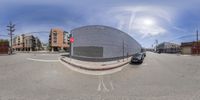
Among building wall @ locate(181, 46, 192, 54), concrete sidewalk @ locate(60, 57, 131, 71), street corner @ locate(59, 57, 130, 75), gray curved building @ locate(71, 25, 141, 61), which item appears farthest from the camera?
building wall @ locate(181, 46, 192, 54)

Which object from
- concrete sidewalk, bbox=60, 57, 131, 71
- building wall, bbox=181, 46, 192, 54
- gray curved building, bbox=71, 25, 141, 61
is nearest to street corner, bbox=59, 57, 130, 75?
concrete sidewalk, bbox=60, 57, 131, 71

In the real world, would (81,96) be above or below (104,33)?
below

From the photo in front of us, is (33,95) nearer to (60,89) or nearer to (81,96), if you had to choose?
(60,89)

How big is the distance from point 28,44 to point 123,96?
352 ft

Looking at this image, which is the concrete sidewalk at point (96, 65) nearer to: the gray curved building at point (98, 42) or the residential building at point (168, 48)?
the gray curved building at point (98, 42)

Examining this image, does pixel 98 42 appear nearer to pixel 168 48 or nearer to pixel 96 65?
pixel 96 65

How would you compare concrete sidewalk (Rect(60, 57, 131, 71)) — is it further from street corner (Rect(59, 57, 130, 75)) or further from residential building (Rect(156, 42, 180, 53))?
residential building (Rect(156, 42, 180, 53))

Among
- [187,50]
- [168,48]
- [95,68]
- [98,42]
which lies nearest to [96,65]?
[95,68]

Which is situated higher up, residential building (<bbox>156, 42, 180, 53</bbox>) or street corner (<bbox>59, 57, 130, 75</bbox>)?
residential building (<bbox>156, 42, 180, 53</bbox>)

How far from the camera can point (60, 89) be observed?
6.72m

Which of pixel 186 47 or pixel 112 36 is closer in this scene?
pixel 112 36

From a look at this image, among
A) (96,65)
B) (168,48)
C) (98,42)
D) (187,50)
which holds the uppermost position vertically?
Answer: (98,42)

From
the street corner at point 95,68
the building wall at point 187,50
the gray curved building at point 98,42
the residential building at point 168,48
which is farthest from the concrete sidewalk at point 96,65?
the residential building at point 168,48

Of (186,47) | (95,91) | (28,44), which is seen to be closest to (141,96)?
(95,91)
